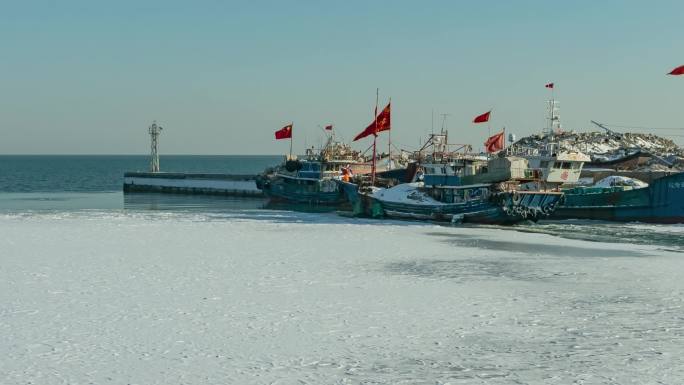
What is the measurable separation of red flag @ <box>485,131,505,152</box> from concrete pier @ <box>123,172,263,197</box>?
3170cm

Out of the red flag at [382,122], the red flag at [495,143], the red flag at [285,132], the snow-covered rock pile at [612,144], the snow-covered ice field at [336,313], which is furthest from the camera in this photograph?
the snow-covered rock pile at [612,144]

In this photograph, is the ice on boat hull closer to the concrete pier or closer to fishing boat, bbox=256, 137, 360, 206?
fishing boat, bbox=256, 137, 360, 206

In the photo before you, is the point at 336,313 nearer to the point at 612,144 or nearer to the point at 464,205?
the point at 464,205

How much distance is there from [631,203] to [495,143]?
13468mm

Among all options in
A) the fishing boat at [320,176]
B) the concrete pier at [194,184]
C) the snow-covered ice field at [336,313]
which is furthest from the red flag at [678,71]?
the concrete pier at [194,184]

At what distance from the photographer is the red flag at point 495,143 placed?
188ft

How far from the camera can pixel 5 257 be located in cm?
2619

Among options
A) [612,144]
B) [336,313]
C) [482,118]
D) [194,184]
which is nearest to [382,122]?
[482,118]

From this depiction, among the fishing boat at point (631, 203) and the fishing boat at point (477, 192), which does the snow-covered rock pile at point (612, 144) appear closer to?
the fishing boat at point (631, 203)

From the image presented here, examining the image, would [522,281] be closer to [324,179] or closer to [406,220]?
[406,220]

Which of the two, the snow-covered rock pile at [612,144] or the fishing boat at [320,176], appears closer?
the fishing boat at [320,176]

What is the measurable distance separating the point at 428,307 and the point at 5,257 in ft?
53.0

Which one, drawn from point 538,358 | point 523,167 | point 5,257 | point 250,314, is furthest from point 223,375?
point 523,167

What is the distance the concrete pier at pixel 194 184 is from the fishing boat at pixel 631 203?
4121 cm
